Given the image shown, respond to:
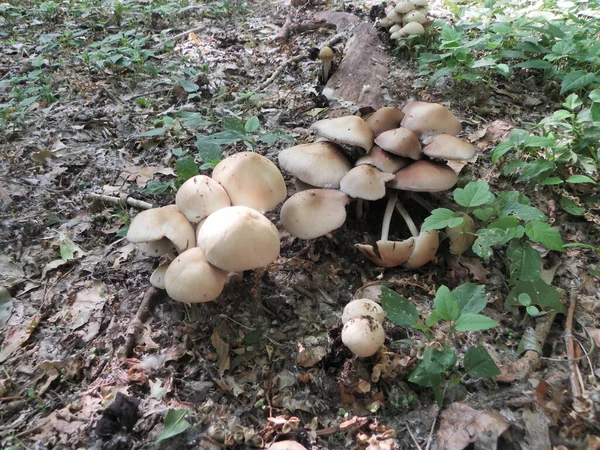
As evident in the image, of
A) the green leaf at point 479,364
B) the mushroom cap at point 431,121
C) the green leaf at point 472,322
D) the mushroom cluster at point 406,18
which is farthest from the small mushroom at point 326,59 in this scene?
the green leaf at point 479,364

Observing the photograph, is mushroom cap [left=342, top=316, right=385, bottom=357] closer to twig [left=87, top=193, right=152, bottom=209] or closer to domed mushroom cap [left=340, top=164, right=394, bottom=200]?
domed mushroom cap [left=340, top=164, right=394, bottom=200]

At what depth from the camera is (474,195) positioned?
8.80 feet

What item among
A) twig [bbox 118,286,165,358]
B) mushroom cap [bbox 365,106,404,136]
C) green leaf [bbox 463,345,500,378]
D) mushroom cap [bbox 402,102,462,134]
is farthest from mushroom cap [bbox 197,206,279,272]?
mushroom cap [bbox 402,102,462,134]

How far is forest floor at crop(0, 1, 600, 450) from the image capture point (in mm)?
2193

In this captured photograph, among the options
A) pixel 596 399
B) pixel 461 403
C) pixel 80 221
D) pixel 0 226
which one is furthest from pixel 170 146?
pixel 596 399

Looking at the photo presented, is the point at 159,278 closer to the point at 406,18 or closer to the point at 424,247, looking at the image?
the point at 424,247

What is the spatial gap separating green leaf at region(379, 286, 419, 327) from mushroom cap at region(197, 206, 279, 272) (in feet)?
2.37

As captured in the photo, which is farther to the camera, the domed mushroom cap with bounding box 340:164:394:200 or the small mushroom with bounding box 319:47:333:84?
the small mushroom with bounding box 319:47:333:84

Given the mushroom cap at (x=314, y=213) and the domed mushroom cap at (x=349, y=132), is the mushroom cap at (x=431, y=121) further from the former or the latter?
the mushroom cap at (x=314, y=213)

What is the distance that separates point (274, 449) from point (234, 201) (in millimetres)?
1518

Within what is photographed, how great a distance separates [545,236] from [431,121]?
117 centimetres

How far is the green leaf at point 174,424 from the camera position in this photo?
2.11 m

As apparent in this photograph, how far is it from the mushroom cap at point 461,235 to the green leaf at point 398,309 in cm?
78

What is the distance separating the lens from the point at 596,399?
217cm
